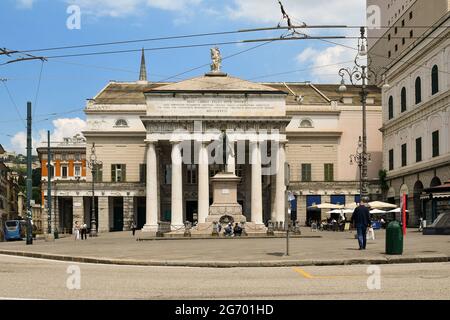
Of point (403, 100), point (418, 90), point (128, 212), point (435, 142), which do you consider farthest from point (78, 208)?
point (435, 142)

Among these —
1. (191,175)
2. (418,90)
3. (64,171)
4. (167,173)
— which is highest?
(418,90)

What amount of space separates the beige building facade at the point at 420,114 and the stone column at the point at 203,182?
787 inches

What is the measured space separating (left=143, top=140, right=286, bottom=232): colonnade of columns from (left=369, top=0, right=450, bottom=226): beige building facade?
12721mm

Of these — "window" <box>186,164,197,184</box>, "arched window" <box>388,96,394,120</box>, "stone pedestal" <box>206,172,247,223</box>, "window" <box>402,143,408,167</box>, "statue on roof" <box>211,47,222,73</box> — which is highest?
"statue on roof" <box>211,47,222,73</box>

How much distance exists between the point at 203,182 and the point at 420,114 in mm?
26843

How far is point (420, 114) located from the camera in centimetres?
Answer: 5869

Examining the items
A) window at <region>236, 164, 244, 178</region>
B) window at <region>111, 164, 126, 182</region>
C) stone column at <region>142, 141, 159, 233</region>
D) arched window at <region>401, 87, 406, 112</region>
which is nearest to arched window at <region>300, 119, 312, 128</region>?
window at <region>236, 164, 244, 178</region>

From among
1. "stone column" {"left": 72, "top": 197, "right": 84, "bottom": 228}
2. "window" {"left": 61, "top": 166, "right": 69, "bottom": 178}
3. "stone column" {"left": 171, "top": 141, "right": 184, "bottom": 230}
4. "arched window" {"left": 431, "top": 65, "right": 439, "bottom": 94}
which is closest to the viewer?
"arched window" {"left": 431, "top": 65, "right": 439, "bottom": 94}

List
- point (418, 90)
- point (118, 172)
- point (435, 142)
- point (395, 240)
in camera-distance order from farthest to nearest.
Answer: point (118, 172), point (418, 90), point (435, 142), point (395, 240)

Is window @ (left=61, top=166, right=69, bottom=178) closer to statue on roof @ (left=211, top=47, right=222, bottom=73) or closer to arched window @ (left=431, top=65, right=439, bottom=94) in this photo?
statue on roof @ (left=211, top=47, right=222, bottom=73)

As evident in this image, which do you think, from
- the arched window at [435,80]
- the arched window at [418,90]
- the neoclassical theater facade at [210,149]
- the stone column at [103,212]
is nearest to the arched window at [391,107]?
the arched window at [418,90]

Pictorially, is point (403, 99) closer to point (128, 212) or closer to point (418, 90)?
point (418, 90)

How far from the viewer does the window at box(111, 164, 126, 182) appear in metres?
89.5

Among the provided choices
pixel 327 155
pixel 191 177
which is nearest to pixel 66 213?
pixel 191 177
